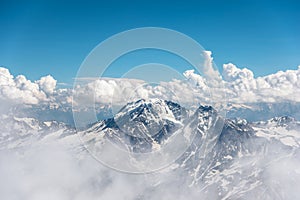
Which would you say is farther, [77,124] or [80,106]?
[80,106]

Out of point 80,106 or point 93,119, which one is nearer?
point 93,119

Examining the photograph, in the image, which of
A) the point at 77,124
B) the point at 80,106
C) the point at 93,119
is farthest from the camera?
the point at 80,106

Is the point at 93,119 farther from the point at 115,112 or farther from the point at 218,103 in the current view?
the point at 218,103

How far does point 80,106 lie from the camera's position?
39938 mm

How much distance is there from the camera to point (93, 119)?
36969 millimetres

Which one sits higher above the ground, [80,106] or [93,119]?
[80,106]

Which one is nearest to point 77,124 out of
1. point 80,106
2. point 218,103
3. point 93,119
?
point 93,119

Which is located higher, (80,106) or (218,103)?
(80,106)

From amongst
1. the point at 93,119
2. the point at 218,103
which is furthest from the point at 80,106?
the point at 218,103

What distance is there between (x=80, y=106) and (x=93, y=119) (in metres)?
3.78

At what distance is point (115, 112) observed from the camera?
42000 mm

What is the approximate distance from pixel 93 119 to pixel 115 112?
5377 millimetres

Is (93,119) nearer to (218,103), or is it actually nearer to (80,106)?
(80,106)

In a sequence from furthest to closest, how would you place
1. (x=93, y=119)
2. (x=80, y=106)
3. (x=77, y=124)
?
(x=80, y=106), (x=93, y=119), (x=77, y=124)
